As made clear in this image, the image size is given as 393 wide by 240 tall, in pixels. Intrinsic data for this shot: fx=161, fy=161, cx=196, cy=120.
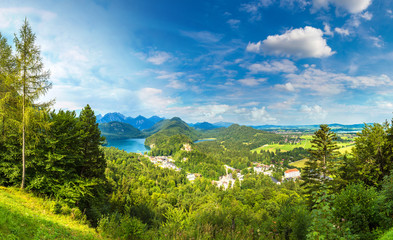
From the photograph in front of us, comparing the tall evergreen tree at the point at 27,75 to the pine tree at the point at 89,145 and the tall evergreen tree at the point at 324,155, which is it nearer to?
the pine tree at the point at 89,145

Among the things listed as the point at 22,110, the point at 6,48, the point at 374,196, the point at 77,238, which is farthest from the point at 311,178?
the point at 6,48

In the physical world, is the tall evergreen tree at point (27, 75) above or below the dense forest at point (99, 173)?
above

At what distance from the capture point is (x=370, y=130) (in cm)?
1770

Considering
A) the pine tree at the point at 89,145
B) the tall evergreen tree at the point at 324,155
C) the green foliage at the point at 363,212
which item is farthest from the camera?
the tall evergreen tree at the point at 324,155

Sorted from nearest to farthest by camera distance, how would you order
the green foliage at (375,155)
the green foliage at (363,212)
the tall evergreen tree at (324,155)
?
the green foliage at (363,212)
the green foliage at (375,155)
the tall evergreen tree at (324,155)

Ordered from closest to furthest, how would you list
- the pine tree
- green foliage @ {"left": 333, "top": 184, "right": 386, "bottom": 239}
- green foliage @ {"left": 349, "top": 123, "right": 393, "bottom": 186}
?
green foliage @ {"left": 333, "top": 184, "right": 386, "bottom": 239}
green foliage @ {"left": 349, "top": 123, "right": 393, "bottom": 186}
the pine tree

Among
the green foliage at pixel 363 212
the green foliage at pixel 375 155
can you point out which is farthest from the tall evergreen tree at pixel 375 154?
the green foliage at pixel 363 212

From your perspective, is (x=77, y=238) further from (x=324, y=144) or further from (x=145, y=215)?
(x=324, y=144)

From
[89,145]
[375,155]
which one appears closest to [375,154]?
[375,155]

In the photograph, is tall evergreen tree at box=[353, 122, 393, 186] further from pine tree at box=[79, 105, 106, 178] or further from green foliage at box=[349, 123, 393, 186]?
pine tree at box=[79, 105, 106, 178]

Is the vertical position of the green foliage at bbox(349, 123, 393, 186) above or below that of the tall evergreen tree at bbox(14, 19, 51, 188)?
below

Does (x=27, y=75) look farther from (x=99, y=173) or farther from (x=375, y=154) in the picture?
(x=375, y=154)

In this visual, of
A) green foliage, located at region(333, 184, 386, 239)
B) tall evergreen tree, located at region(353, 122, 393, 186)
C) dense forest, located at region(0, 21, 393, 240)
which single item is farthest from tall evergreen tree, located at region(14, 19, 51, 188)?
tall evergreen tree, located at region(353, 122, 393, 186)

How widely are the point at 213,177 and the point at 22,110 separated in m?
104
